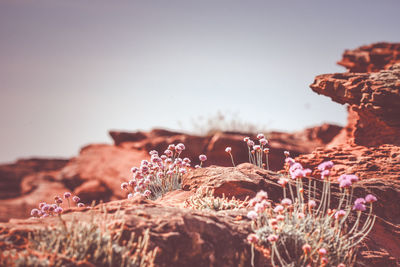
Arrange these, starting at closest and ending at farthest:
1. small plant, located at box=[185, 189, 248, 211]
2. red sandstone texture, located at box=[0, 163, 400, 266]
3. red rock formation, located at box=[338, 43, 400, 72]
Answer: red sandstone texture, located at box=[0, 163, 400, 266]
small plant, located at box=[185, 189, 248, 211]
red rock formation, located at box=[338, 43, 400, 72]

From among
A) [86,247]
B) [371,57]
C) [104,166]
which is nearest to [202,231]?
[86,247]

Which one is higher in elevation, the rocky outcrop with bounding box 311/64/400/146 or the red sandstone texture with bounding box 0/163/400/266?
the rocky outcrop with bounding box 311/64/400/146

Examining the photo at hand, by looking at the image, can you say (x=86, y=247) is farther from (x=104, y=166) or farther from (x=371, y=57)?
(x=104, y=166)

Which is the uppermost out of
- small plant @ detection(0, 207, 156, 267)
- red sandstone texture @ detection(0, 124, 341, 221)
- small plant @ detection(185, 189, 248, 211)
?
small plant @ detection(0, 207, 156, 267)

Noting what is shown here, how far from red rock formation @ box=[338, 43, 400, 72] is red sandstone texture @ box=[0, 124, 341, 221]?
160 inches

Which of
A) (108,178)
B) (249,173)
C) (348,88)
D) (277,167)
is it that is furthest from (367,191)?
(108,178)

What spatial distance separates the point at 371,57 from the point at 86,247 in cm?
1138

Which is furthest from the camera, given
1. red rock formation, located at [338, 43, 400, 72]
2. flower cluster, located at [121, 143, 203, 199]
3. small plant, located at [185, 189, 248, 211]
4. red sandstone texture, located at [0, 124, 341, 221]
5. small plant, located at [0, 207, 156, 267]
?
red sandstone texture, located at [0, 124, 341, 221]

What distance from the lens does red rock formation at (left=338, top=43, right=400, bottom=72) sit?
11.2 meters

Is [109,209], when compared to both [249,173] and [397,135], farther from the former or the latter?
[397,135]

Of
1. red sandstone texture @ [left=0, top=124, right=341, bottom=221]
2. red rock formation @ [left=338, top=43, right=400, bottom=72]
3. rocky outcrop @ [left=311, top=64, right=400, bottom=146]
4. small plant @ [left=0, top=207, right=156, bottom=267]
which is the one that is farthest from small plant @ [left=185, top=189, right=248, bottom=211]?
red rock formation @ [left=338, top=43, right=400, bottom=72]

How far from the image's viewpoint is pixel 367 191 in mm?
5809

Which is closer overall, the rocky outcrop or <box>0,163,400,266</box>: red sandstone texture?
<box>0,163,400,266</box>: red sandstone texture

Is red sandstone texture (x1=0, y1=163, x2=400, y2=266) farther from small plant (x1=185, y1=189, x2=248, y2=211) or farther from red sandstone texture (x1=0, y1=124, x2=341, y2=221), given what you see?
red sandstone texture (x1=0, y1=124, x2=341, y2=221)
